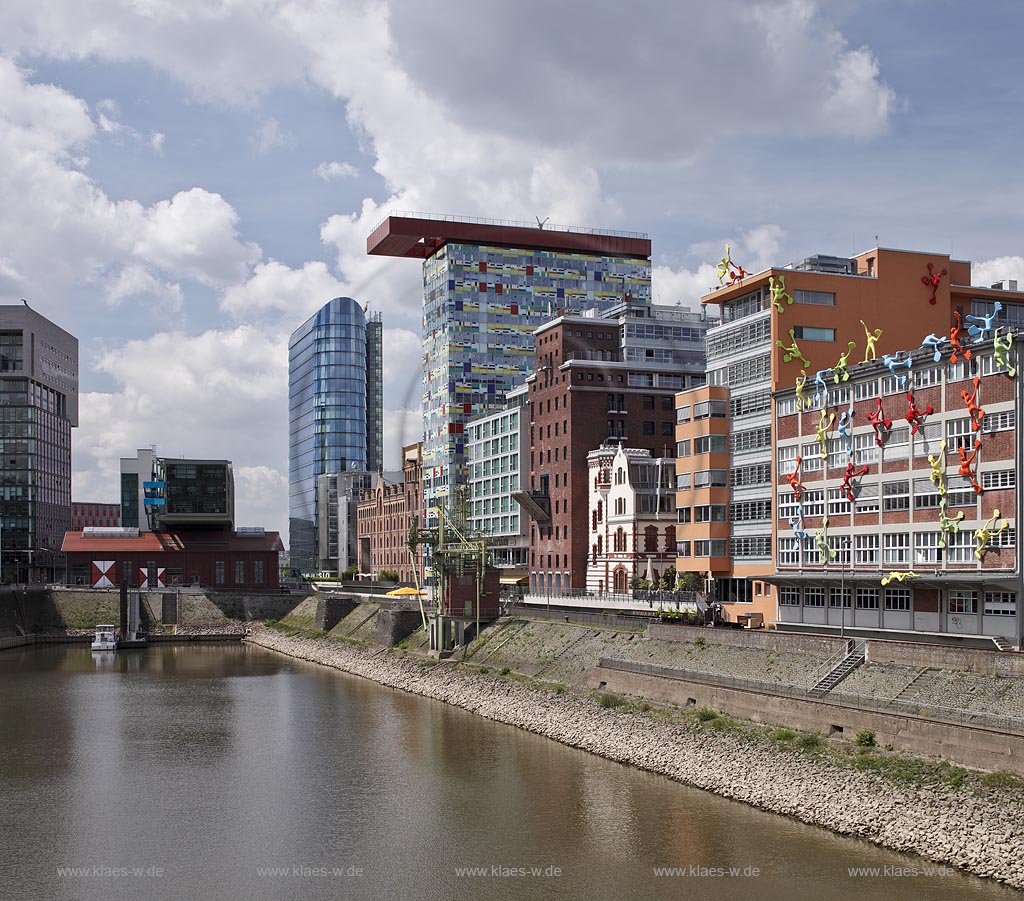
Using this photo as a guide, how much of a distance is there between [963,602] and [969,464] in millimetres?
7586

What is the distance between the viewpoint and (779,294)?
277 feet

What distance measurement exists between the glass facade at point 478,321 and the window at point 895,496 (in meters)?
103

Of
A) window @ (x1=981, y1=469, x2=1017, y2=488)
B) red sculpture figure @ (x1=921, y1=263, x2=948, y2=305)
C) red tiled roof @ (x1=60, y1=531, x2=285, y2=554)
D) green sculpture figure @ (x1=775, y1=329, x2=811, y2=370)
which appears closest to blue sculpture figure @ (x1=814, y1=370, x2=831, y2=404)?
green sculpture figure @ (x1=775, y1=329, x2=811, y2=370)

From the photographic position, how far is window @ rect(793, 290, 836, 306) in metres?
85.6

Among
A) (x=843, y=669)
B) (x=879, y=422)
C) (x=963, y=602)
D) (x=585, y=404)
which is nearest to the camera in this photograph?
(x=843, y=669)

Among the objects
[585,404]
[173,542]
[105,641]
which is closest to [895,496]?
[585,404]

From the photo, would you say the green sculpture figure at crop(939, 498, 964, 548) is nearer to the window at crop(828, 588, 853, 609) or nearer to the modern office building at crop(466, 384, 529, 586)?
the window at crop(828, 588, 853, 609)

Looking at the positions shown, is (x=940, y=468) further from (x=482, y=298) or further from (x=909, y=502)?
(x=482, y=298)

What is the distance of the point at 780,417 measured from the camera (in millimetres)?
83000

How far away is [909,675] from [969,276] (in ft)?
145

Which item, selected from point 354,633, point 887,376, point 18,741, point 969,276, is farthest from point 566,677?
point 354,633

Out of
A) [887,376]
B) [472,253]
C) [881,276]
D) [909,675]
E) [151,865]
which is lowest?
[151,865]

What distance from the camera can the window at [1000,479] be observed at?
6203 cm

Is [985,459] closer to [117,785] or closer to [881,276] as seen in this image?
[881,276]
